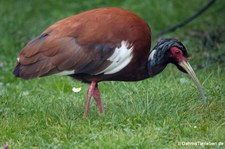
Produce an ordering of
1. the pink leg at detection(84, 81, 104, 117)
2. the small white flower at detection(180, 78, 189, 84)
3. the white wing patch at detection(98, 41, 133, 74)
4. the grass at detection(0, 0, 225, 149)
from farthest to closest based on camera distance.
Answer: the small white flower at detection(180, 78, 189, 84), the pink leg at detection(84, 81, 104, 117), the white wing patch at detection(98, 41, 133, 74), the grass at detection(0, 0, 225, 149)

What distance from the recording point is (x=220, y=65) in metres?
9.58

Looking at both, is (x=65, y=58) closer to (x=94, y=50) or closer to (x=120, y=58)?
(x=94, y=50)

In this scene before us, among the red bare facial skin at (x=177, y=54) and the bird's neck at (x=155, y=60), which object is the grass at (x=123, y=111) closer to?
the bird's neck at (x=155, y=60)

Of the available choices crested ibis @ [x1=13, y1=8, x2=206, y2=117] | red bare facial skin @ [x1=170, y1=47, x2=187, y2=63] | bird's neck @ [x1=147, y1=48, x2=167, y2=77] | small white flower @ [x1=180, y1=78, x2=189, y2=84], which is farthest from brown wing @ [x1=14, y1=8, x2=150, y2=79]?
small white flower @ [x1=180, y1=78, x2=189, y2=84]

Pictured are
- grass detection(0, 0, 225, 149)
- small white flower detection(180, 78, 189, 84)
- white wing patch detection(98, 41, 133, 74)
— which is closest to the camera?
grass detection(0, 0, 225, 149)

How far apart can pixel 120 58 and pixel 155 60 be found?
0.40 metres

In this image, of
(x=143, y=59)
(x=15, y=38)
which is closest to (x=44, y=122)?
(x=143, y=59)

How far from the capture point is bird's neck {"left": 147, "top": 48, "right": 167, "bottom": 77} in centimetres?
746

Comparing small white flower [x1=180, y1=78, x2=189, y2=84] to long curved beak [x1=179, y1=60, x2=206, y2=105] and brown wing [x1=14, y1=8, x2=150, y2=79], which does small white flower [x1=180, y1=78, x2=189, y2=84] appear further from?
brown wing [x1=14, y1=8, x2=150, y2=79]

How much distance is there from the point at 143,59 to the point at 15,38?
498cm

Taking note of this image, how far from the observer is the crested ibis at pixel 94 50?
23.8 ft

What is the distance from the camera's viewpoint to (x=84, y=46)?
7.27 metres

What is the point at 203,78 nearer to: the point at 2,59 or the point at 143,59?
the point at 143,59

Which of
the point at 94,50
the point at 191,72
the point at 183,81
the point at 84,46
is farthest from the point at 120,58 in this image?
the point at 183,81
